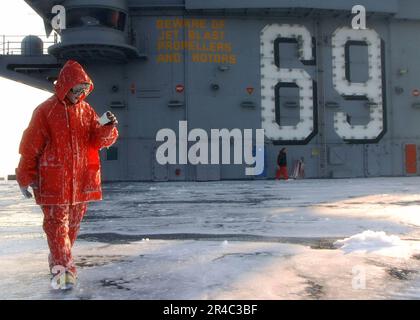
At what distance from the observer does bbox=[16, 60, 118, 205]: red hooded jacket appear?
9.74 feet

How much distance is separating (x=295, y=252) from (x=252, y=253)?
0.44 metres

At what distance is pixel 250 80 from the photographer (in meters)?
18.8

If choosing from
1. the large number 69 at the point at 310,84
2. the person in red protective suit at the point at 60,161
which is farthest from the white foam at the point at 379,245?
the large number 69 at the point at 310,84

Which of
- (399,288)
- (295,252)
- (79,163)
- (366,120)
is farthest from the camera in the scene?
(366,120)

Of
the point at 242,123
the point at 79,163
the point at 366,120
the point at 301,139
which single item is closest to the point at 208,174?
the point at 242,123

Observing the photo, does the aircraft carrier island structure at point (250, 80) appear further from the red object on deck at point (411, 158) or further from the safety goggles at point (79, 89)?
the safety goggles at point (79, 89)

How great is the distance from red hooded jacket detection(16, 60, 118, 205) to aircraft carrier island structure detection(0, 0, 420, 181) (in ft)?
49.2

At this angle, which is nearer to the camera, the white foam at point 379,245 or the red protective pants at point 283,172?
the white foam at point 379,245

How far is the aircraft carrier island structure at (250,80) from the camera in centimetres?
1828

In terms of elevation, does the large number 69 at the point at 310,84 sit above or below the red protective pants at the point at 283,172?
above

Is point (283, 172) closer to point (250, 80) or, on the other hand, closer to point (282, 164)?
point (282, 164)
